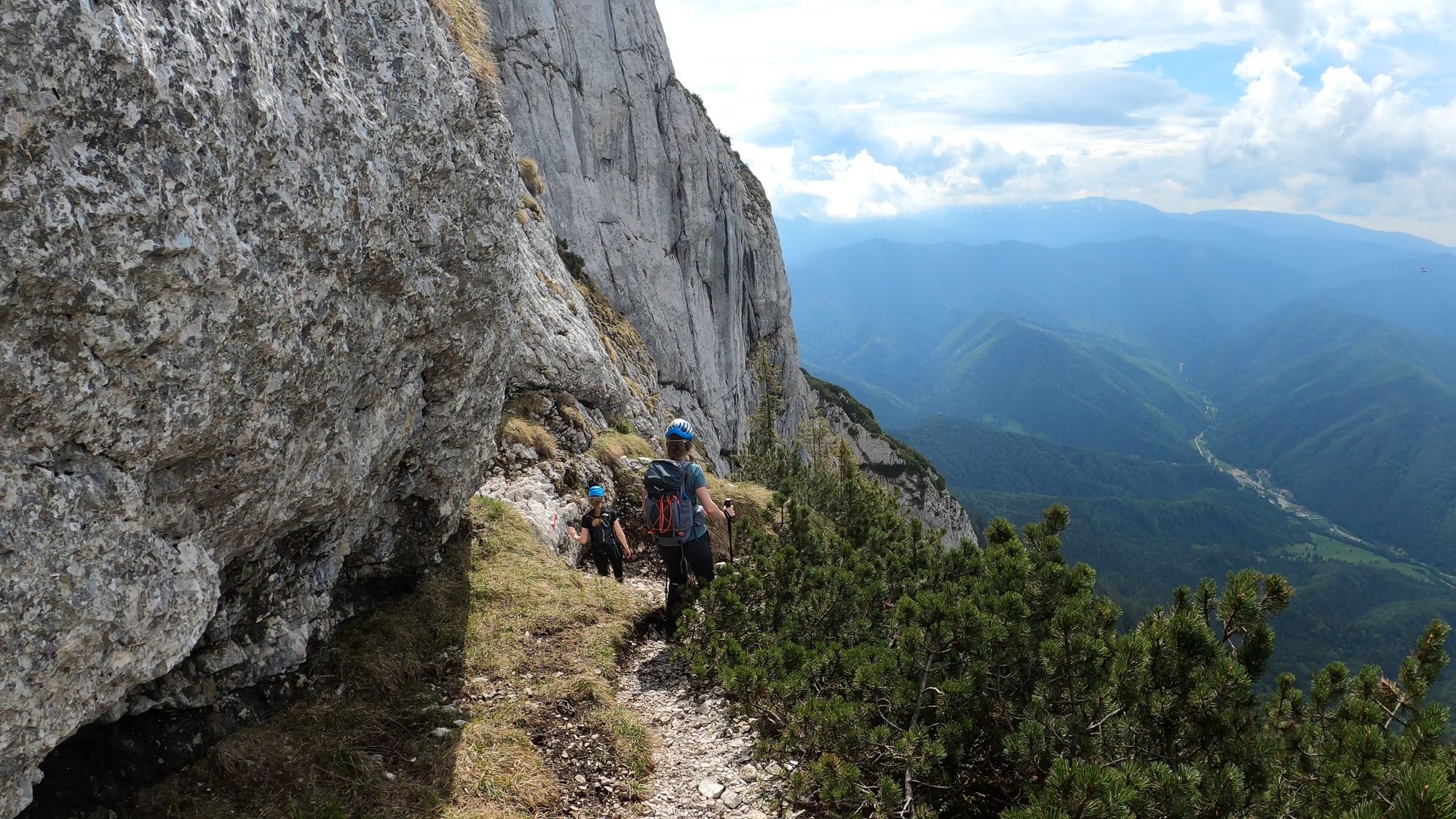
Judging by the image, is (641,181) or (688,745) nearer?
(688,745)

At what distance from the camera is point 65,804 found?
4969mm

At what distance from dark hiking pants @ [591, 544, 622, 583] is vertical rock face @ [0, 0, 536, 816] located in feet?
16.4

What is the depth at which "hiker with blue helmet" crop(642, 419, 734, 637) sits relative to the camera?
907 cm

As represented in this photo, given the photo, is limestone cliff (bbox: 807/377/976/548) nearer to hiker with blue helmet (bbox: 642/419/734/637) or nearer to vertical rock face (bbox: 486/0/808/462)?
vertical rock face (bbox: 486/0/808/462)

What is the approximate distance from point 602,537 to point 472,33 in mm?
7502

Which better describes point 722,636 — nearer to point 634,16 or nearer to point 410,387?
point 410,387

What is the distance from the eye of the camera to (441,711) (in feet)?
23.2

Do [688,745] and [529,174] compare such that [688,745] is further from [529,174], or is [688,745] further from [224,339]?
[529,174]

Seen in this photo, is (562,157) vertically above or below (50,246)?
above

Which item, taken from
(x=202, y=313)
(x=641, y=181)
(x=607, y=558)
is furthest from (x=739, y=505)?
(x=641, y=181)

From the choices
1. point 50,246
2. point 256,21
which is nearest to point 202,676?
point 50,246

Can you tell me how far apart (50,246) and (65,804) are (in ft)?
13.4

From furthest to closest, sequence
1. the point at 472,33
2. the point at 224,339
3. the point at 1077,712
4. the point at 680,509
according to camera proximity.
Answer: the point at 680,509, the point at 472,33, the point at 1077,712, the point at 224,339

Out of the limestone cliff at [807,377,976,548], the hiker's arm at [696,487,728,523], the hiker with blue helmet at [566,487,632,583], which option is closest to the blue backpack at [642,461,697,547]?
the hiker's arm at [696,487,728,523]
